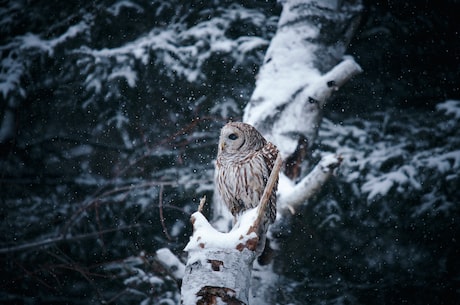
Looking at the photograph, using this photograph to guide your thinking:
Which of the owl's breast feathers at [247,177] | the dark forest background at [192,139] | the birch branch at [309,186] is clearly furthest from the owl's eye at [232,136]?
the dark forest background at [192,139]

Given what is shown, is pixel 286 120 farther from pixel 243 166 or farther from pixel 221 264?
pixel 221 264

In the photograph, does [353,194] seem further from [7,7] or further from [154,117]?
[7,7]

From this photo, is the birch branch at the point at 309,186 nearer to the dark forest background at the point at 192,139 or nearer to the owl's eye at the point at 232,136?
the owl's eye at the point at 232,136

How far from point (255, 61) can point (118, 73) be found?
4.45ft

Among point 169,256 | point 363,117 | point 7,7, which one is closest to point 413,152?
point 363,117

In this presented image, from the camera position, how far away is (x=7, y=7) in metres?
3.83

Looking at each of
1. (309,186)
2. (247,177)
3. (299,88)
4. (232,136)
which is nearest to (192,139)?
(232,136)

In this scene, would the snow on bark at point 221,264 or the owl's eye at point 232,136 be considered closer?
the snow on bark at point 221,264

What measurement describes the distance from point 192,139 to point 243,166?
100 cm

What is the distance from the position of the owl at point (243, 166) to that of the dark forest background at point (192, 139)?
0.79 m

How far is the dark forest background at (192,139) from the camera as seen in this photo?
331cm

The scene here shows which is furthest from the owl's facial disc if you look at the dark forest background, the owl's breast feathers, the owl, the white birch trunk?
the dark forest background

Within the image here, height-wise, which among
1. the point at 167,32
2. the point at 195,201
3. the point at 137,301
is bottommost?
the point at 137,301

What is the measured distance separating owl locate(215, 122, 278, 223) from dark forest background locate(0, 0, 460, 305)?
2.59ft
